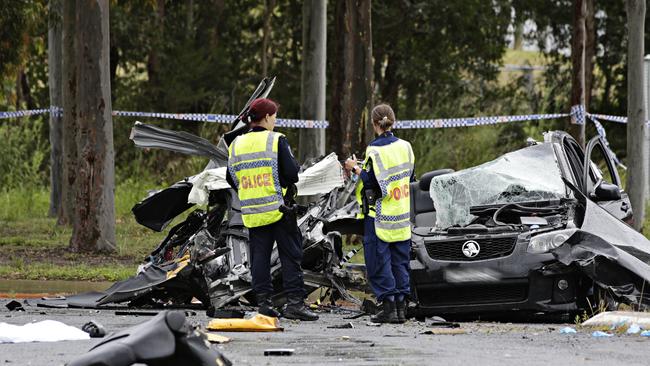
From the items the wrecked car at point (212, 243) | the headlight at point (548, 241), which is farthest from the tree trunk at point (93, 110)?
the headlight at point (548, 241)

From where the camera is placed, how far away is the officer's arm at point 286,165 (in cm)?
1096

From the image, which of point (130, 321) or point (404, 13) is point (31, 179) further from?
point (130, 321)

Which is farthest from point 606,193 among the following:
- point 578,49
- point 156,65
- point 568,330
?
point 156,65

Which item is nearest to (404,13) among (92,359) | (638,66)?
(638,66)

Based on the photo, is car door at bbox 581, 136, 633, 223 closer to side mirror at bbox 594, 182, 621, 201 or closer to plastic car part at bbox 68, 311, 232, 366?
side mirror at bbox 594, 182, 621, 201

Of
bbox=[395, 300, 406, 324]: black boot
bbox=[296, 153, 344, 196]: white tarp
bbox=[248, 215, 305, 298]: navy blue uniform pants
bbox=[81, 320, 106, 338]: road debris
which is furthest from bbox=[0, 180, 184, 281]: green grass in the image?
bbox=[81, 320, 106, 338]: road debris

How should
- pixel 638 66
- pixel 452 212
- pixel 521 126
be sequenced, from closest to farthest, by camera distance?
pixel 452 212 < pixel 638 66 < pixel 521 126

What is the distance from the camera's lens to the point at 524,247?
11.0 meters

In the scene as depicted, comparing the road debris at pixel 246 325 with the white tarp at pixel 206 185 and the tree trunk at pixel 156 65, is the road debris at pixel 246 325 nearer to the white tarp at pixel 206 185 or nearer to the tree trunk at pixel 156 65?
the white tarp at pixel 206 185

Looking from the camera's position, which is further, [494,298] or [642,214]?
[642,214]

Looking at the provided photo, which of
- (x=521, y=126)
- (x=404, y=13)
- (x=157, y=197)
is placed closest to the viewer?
(x=157, y=197)

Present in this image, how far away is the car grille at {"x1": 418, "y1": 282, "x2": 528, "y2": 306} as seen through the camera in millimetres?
10961

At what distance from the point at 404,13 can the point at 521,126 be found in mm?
4529

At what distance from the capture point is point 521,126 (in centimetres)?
3103
